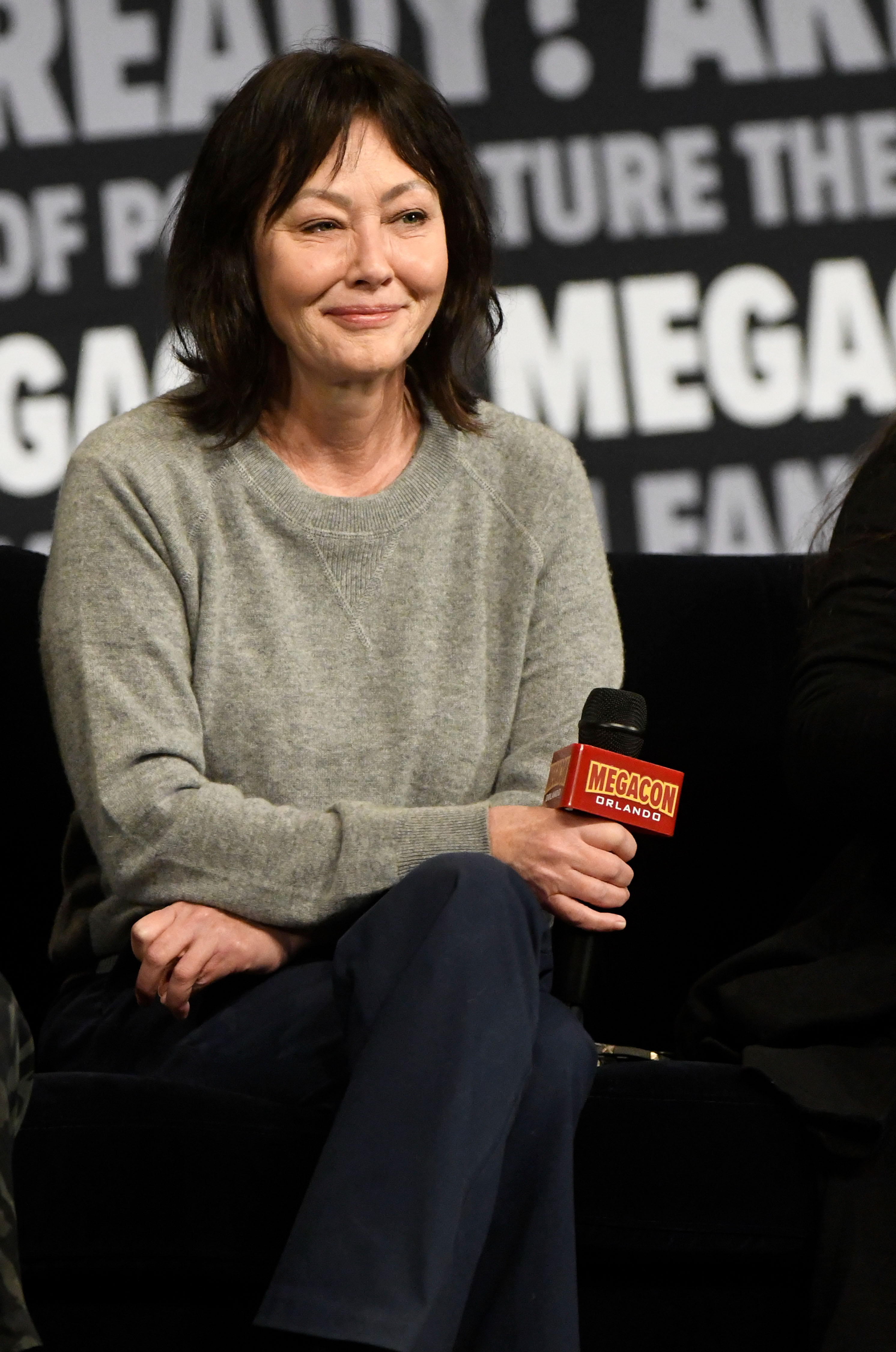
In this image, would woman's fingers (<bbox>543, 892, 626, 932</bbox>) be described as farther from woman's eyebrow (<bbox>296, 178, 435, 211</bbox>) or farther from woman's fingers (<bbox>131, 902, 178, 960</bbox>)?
woman's eyebrow (<bbox>296, 178, 435, 211</bbox>)

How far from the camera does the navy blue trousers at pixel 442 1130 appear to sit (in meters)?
1.24

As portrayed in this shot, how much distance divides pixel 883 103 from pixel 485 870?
6.77 feet

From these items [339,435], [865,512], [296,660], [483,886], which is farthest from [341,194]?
[483,886]

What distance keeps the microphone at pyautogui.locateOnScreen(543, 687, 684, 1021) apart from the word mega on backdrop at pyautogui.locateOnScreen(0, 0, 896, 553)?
1428 millimetres

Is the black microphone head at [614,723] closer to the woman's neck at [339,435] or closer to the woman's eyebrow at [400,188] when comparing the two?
the woman's neck at [339,435]

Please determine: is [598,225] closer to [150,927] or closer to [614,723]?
[614,723]

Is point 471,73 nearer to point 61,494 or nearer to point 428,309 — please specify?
point 428,309

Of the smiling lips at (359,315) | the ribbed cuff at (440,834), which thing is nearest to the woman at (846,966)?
the ribbed cuff at (440,834)

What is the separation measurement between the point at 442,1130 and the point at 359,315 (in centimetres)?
89

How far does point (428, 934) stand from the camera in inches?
54.2

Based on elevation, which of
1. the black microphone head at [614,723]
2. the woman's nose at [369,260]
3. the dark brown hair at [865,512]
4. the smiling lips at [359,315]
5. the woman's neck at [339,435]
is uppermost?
the woman's nose at [369,260]

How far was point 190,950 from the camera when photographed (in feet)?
5.08

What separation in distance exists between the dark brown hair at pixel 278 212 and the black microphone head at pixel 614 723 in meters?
0.56

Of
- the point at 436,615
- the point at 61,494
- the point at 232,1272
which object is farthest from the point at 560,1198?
the point at 61,494
